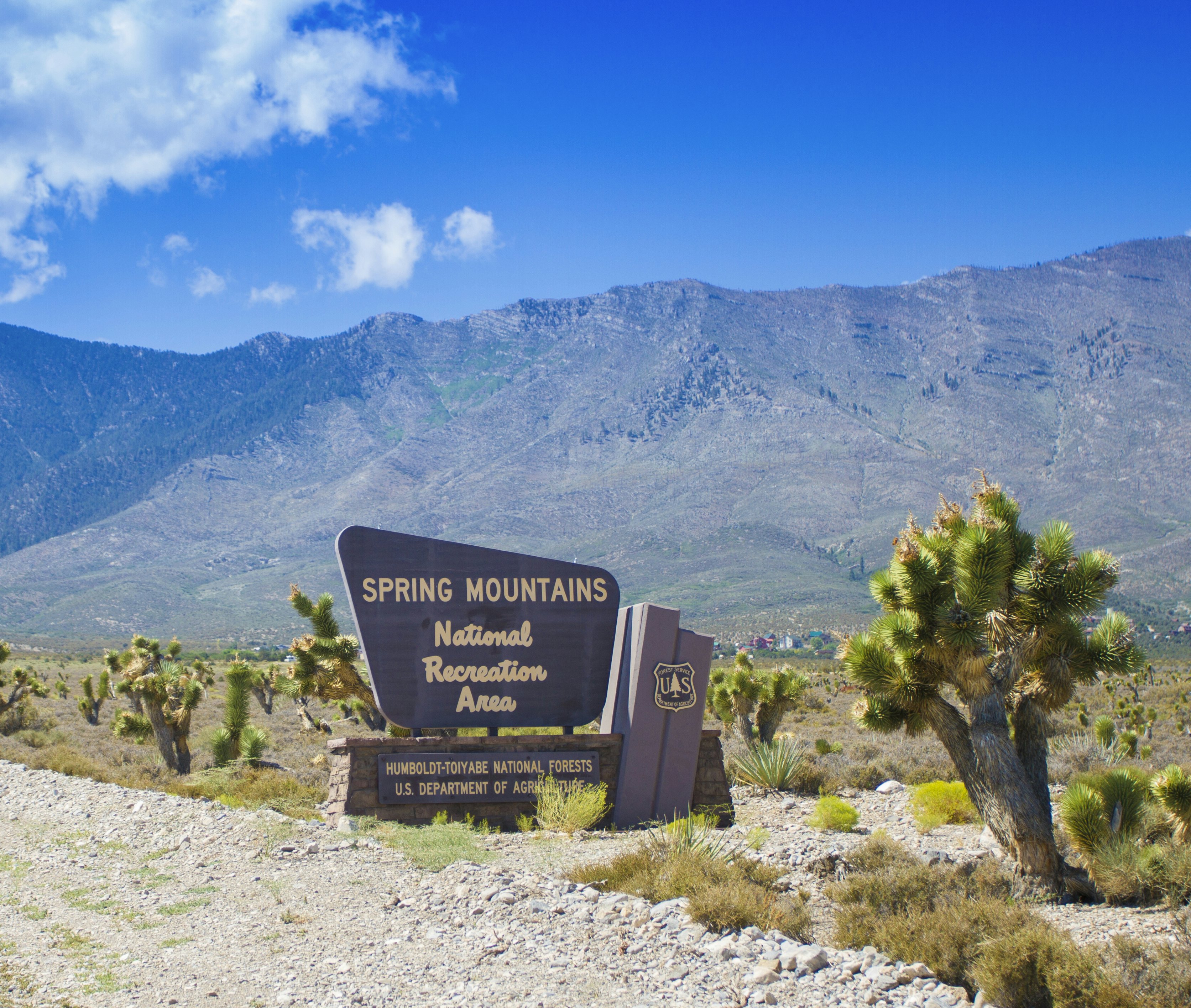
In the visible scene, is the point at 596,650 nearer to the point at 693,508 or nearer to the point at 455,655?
the point at 455,655

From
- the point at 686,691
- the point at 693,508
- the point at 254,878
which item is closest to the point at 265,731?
the point at 686,691

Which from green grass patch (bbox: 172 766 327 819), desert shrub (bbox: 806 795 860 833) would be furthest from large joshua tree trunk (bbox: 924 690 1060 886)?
green grass patch (bbox: 172 766 327 819)

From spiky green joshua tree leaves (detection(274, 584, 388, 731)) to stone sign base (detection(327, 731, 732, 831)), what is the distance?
7.87 meters

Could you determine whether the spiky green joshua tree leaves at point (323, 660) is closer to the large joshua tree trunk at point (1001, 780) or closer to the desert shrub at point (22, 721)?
the desert shrub at point (22, 721)

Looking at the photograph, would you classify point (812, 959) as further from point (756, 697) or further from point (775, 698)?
point (756, 697)

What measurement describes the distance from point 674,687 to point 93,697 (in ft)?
94.1

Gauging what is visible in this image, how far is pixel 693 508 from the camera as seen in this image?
159375mm

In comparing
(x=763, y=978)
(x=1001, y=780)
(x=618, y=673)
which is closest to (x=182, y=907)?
(x=763, y=978)

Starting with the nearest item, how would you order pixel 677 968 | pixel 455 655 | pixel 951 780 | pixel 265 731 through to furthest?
pixel 677 968 < pixel 455 655 < pixel 951 780 < pixel 265 731

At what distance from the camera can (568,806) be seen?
14.6 metres

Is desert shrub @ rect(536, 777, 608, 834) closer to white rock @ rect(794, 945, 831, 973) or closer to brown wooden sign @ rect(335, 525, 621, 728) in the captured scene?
brown wooden sign @ rect(335, 525, 621, 728)

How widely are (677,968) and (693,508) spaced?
151996 mm

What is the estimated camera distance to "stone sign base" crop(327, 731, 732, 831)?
14.8 m

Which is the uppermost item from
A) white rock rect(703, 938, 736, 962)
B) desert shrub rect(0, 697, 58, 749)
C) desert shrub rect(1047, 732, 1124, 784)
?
desert shrub rect(1047, 732, 1124, 784)
